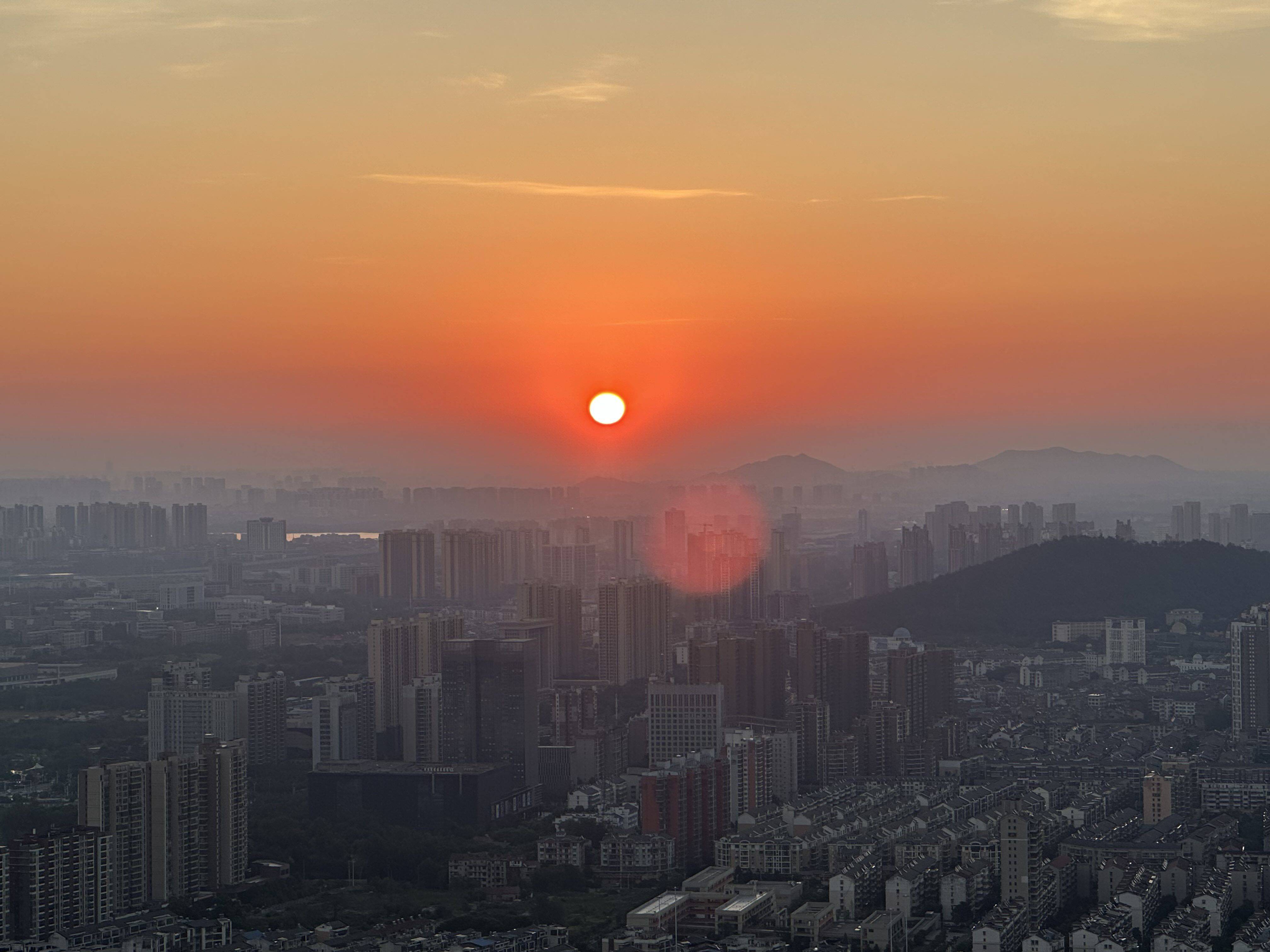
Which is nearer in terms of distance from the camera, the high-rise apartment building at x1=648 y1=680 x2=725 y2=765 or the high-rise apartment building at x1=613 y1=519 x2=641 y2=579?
the high-rise apartment building at x1=648 y1=680 x2=725 y2=765

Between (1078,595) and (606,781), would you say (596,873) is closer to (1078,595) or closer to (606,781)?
(606,781)

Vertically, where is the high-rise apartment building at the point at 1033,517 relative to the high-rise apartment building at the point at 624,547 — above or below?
above

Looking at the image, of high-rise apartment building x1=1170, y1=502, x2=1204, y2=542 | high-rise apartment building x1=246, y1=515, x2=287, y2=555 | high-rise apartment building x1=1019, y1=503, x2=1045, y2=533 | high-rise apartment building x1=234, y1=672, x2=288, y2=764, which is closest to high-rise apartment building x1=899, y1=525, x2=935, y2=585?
high-rise apartment building x1=1019, y1=503, x2=1045, y2=533

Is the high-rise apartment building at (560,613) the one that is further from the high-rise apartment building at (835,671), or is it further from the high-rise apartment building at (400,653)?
the high-rise apartment building at (835,671)

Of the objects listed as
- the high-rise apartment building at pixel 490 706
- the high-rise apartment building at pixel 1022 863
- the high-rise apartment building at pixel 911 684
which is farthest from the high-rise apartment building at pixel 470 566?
the high-rise apartment building at pixel 1022 863

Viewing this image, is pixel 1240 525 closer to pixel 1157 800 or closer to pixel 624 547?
pixel 624 547

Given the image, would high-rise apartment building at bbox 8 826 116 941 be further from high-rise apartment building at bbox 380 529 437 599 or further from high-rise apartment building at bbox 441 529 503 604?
high-rise apartment building at bbox 380 529 437 599

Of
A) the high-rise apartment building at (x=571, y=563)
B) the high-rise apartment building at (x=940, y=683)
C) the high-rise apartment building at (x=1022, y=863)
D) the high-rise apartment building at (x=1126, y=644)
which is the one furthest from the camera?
the high-rise apartment building at (x=571, y=563)
